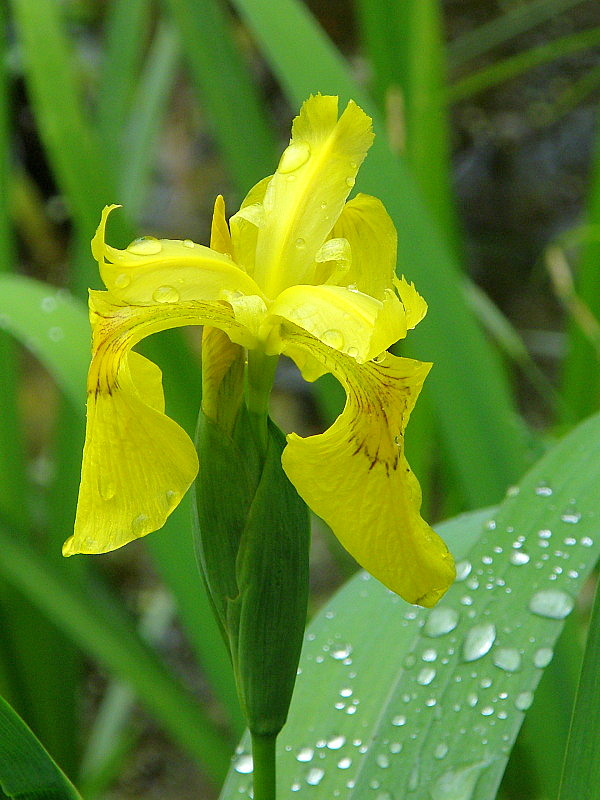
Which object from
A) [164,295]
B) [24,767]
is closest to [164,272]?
[164,295]

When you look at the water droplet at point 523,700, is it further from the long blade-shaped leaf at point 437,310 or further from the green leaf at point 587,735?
the long blade-shaped leaf at point 437,310

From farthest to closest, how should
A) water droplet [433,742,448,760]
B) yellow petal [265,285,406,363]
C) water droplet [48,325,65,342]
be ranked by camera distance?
water droplet [48,325,65,342] → water droplet [433,742,448,760] → yellow petal [265,285,406,363]

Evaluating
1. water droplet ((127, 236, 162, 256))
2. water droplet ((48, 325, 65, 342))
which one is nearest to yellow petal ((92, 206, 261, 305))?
water droplet ((127, 236, 162, 256))

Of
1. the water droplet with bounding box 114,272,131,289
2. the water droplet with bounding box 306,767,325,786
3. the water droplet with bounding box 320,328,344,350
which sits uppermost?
the water droplet with bounding box 114,272,131,289

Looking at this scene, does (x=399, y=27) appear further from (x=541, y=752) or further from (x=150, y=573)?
(x=150, y=573)

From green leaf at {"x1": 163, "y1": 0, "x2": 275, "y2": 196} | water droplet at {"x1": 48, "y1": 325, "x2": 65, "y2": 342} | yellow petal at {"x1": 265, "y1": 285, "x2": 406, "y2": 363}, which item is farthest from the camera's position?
green leaf at {"x1": 163, "y1": 0, "x2": 275, "y2": 196}

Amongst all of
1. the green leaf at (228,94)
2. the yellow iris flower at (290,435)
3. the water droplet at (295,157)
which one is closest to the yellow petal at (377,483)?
the yellow iris flower at (290,435)

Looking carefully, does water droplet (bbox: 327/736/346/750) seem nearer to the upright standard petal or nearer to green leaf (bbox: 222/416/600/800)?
green leaf (bbox: 222/416/600/800)
